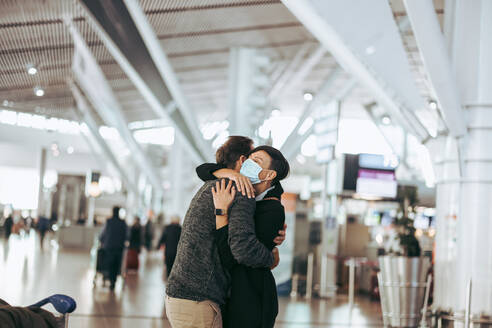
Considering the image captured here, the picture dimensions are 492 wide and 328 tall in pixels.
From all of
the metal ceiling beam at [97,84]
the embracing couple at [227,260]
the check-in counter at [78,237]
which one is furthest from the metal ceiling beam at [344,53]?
the check-in counter at [78,237]

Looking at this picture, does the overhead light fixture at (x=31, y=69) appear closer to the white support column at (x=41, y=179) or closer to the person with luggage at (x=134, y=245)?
the person with luggage at (x=134, y=245)

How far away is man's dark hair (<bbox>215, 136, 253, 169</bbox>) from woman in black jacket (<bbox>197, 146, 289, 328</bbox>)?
198mm

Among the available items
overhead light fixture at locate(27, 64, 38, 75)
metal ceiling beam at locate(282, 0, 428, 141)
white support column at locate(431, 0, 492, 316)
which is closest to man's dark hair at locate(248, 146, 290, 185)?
metal ceiling beam at locate(282, 0, 428, 141)

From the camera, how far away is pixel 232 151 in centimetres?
300

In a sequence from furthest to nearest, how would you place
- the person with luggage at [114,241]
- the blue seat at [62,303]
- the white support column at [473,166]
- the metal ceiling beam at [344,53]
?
the person with luggage at [114,241] < the white support column at [473,166] < the metal ceiling beam at [344,53] < the blue seat at [62,303]

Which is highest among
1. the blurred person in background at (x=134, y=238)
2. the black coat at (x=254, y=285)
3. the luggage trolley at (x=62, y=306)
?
the black coat at (x=254, y=285)

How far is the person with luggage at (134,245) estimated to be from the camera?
706 inches

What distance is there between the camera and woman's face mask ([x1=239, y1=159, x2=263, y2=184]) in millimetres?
2768

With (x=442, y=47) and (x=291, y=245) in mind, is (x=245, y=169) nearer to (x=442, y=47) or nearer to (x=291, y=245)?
(x=442, y=47)

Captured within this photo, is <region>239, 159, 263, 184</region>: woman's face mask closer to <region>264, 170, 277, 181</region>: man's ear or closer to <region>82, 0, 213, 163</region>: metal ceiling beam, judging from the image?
<region>264, 170, 277, 181</region>: man's ear

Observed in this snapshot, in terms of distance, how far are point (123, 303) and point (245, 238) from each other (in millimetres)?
8443

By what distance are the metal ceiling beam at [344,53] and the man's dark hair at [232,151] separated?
4197 millimetres

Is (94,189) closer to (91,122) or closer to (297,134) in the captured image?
(91,122)

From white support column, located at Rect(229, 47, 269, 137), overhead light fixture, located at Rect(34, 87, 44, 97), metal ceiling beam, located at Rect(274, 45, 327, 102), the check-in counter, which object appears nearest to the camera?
white support column, located at Rect(229, 47, 269, 137)
